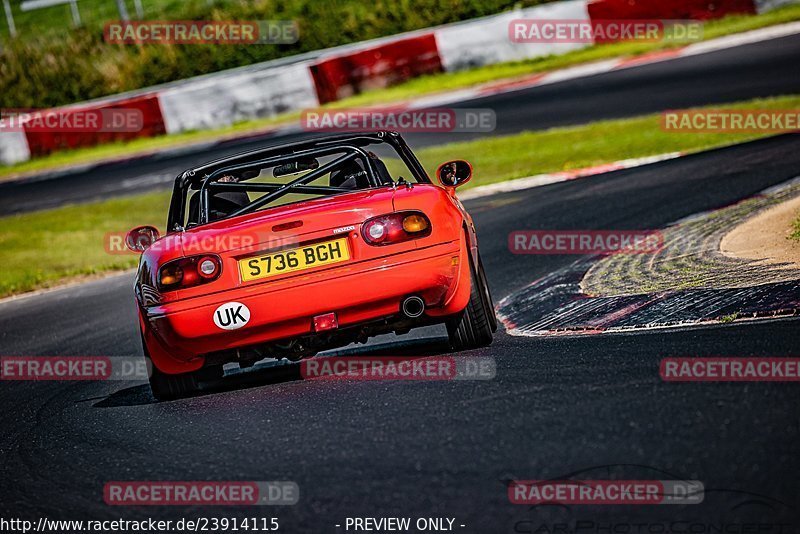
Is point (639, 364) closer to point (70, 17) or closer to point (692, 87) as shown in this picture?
point (692, 87)

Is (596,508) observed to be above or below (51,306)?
above

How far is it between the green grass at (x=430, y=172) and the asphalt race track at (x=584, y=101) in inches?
28.5

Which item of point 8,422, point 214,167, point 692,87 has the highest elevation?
point 214,167

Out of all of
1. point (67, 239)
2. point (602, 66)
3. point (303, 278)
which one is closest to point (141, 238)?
point (303, 278)

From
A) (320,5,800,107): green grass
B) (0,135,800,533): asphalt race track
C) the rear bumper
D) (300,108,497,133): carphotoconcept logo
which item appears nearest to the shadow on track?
(0,135,800,533): asphalt race track

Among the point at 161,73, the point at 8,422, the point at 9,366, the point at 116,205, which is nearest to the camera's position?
the point at 8,422

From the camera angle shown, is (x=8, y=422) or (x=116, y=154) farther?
(x=116, y=154)

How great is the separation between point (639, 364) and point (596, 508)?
159 cm

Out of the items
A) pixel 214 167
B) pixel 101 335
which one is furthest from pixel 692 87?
pixel 214 167

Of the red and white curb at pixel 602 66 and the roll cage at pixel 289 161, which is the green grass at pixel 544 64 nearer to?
the red and white curb at pixel 602 66

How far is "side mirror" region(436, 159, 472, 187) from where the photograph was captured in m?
6.39

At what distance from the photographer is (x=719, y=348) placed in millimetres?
4863

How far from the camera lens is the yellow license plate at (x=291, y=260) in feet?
17.6

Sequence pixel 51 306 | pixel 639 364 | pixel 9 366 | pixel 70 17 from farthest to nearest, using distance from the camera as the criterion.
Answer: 1. pixel 70 17
2. pixel 51 306
3. pixel 9 366
4. pixel 639 364
